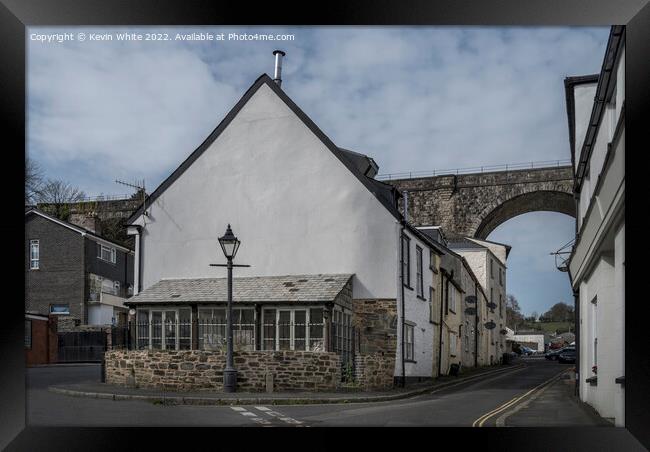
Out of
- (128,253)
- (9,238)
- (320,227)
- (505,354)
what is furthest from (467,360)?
(9,238)

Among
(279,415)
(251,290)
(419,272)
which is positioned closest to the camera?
(279,415)

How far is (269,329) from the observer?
46.3ft

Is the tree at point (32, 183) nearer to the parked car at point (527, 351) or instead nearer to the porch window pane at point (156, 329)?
the porch window pane at point (156, 329)

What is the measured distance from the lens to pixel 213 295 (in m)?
14.3

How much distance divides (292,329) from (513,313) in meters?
4.15

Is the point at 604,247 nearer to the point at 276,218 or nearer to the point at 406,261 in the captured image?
the point at 406,261

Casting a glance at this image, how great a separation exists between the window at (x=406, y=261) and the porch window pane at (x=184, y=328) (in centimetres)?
450

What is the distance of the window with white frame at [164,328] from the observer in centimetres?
1444

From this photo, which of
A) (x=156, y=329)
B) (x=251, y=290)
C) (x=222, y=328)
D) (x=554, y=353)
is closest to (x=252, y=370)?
(x=222, y=328)

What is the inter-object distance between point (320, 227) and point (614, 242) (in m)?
6.81

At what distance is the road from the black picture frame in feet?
2.99

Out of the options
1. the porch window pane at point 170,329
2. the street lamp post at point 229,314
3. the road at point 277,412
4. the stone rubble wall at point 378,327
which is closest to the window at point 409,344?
the stone rubble wall at point 378,327

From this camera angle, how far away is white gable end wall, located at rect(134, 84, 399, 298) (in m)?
14.8

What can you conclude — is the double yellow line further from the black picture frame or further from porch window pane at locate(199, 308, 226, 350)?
porch window pane at locate(199, 308, 226, 350)
